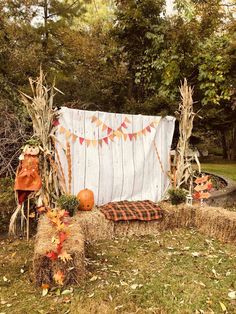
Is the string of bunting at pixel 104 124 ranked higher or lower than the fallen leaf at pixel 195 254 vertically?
Result: higher

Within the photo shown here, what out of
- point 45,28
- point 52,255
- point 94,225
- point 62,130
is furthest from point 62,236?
point 45,28

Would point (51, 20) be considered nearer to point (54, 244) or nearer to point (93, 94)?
point (93, 94)

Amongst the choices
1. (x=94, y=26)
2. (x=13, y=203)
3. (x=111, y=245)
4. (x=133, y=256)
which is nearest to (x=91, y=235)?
(x=111, y=245)

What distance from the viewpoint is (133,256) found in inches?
169

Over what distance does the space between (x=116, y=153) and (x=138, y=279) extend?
254 centimetres

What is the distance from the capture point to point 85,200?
507cm

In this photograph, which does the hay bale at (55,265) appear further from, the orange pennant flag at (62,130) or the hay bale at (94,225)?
the orange pennant flag at (62,130)

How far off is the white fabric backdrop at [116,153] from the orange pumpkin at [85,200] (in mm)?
303

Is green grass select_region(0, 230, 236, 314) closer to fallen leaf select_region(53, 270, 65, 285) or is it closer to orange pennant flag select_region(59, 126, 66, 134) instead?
fallen leaf select_region(53, 270, 65, 285)

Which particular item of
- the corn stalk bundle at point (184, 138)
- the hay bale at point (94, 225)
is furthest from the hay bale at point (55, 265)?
the corn stalk bundle at point (184, 138)

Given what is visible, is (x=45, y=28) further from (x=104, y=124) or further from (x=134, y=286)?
(x=134, y=286)

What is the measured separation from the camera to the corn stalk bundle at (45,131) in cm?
472

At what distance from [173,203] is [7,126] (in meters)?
2.91

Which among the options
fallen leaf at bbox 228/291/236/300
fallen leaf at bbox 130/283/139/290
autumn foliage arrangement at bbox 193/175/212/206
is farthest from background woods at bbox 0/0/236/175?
fallen leaf at bbox 228/291/236/300
